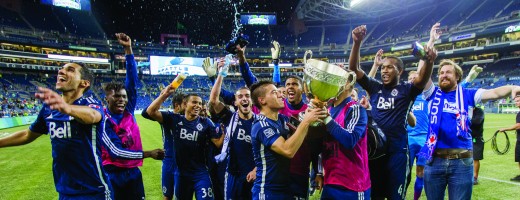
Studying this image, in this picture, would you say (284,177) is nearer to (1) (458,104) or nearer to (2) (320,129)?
(2) (320,129)

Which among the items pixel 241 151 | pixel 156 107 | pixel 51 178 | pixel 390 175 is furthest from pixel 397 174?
pixel 51 178

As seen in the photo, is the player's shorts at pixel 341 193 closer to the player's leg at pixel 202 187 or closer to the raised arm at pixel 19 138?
the player's leg at pixel 202 187

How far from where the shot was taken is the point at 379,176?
146 inches

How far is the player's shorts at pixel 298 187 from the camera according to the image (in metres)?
2.96

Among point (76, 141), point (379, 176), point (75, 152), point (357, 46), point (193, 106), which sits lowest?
point (379, 176)

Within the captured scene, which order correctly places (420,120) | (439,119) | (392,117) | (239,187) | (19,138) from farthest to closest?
1. (420,120)
2. (239,187)
3. (392,117)
4. (439,119)
5. (19,138)

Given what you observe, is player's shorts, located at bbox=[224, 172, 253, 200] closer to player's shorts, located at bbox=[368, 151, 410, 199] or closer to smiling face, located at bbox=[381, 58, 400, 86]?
player's shorts, located at bbox=[368, 151, 410, 199]

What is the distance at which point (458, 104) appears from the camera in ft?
11.4

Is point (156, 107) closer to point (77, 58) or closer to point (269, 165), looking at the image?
point (269, 165)

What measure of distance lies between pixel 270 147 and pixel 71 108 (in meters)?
1.65

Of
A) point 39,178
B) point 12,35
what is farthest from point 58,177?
point 12,35

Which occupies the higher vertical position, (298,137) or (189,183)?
(298,137)

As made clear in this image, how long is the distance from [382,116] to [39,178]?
29.4 feet

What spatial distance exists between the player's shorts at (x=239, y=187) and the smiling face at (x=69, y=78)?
209 cm
